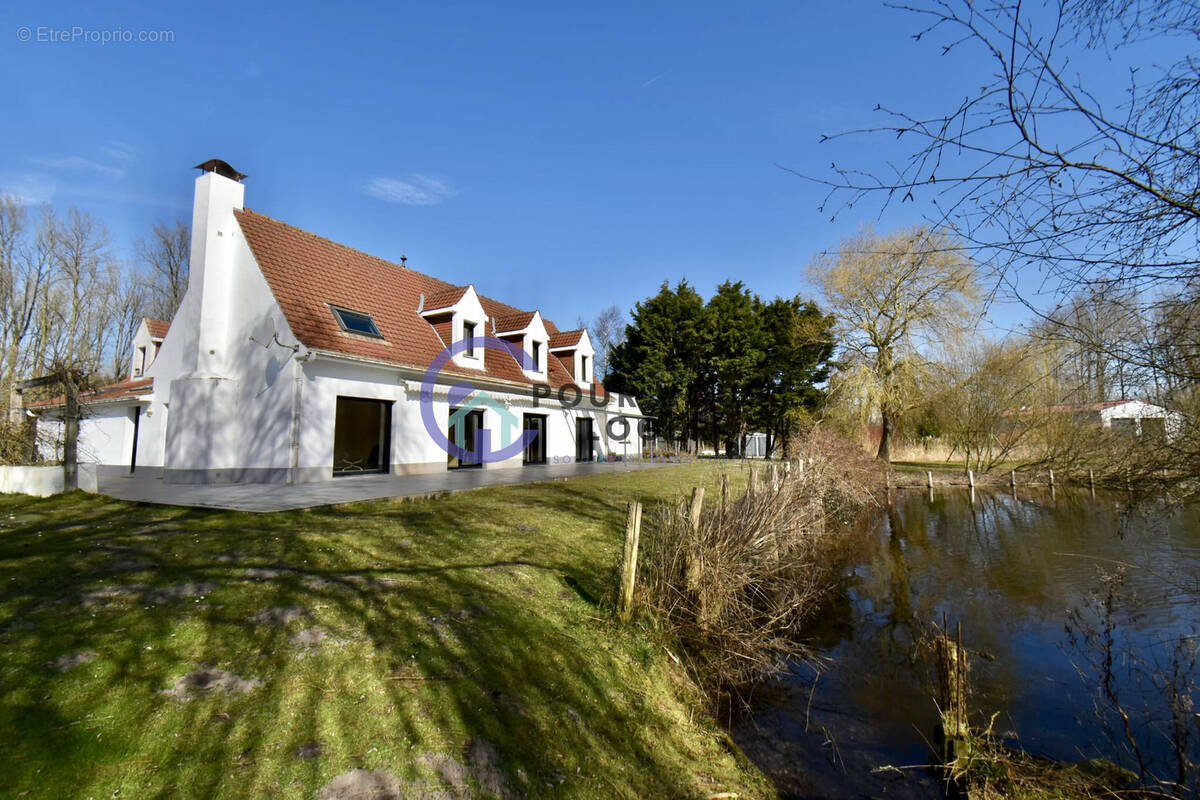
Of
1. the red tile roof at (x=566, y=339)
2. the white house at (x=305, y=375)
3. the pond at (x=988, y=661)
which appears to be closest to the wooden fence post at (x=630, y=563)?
the pond at (x=988, y=661)

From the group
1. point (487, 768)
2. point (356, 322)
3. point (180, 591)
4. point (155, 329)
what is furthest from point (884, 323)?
point (155, 329)

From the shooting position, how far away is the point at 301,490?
11.2m

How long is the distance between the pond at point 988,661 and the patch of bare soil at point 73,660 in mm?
5262

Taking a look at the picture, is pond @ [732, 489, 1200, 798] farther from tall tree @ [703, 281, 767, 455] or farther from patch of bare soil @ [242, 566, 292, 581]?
tall tree @ [703, 281, 767, 455]

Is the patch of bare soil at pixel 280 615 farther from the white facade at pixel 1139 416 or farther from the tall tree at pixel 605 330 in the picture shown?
the tall tree at pixel 605 330

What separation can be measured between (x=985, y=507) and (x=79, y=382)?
27.5 meters

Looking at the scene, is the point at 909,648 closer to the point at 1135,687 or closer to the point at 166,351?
the point at 1135,687

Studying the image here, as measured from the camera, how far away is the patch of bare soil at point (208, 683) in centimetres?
345

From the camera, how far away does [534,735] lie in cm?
382

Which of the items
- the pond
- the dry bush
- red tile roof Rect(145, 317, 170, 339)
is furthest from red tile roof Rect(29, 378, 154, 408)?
the pond

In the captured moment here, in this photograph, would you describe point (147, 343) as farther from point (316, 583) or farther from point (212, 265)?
point (316, 583)

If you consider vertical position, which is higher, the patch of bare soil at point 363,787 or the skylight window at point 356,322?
the skylight window at point 356,322

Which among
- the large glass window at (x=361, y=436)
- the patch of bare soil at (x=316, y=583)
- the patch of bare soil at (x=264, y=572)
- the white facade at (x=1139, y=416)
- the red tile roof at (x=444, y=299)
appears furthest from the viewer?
the red tile roof at (x=444, y=299)

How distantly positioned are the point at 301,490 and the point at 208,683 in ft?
28.0
